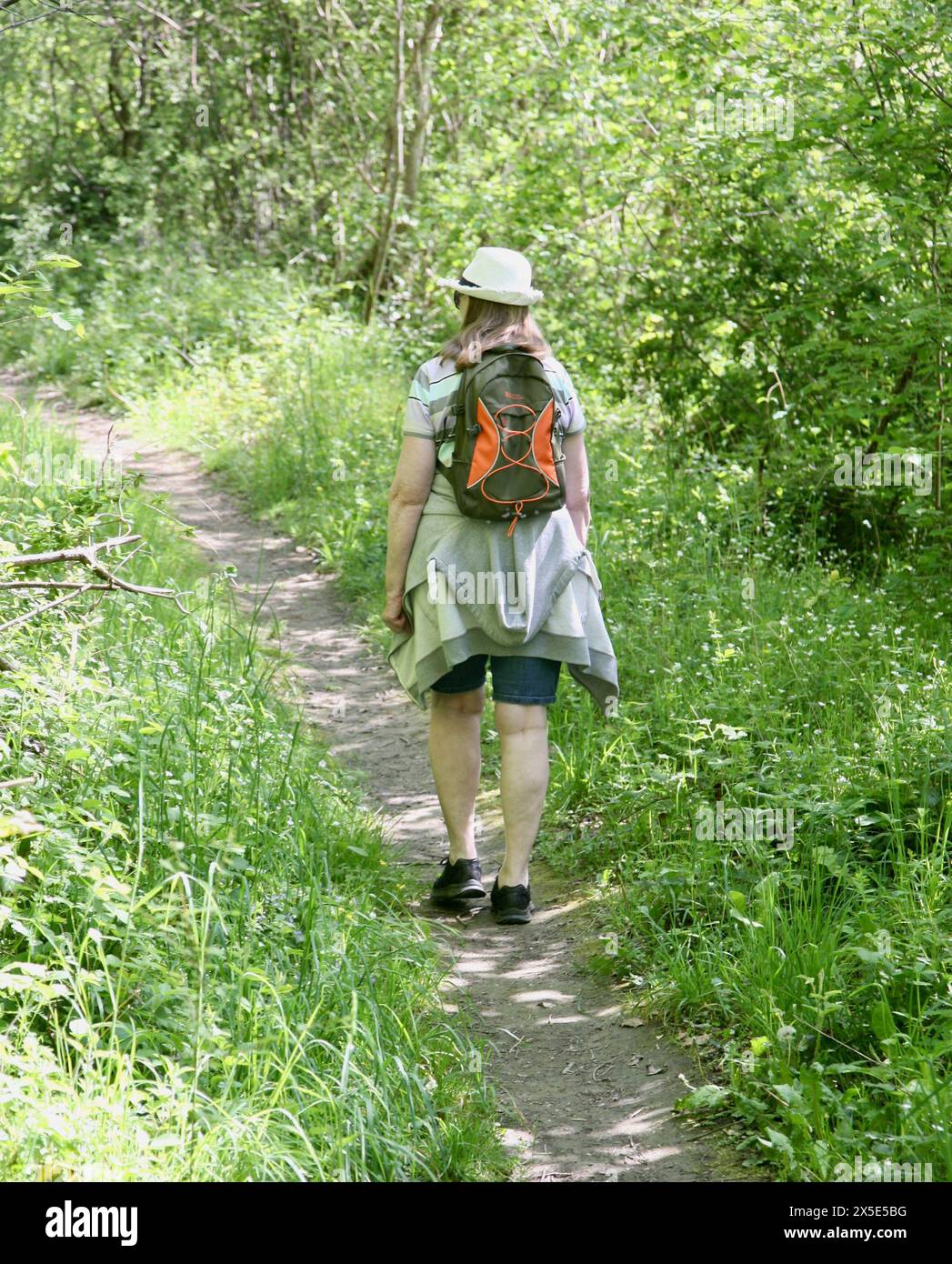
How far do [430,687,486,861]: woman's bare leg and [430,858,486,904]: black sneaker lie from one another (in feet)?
0.13

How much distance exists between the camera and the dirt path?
327 cm

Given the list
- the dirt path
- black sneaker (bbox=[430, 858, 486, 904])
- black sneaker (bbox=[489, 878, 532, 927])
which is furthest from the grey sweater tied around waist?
the dirt path

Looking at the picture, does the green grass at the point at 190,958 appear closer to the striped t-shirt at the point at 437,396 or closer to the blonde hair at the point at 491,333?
the striped t-shirt at the point at 437,396

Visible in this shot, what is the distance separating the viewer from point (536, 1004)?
4000 millimetres

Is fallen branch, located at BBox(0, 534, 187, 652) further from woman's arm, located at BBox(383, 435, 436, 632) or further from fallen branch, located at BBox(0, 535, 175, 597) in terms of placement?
woman's arm, located at BBox(383, 435, 436, 632)

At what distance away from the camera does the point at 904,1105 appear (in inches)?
116

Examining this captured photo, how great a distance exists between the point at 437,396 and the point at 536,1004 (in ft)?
6.45

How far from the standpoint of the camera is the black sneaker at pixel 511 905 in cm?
444

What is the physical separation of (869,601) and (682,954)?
280 cm

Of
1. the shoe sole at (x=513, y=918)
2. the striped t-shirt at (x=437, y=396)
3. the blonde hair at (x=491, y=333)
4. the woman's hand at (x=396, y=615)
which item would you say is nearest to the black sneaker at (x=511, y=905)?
the shoe sole at (x=513, y=918)

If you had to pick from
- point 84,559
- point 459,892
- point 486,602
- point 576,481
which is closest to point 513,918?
point 459,892

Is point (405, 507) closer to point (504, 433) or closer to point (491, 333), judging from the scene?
point (504, 433)

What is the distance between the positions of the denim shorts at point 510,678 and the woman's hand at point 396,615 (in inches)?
9.5
